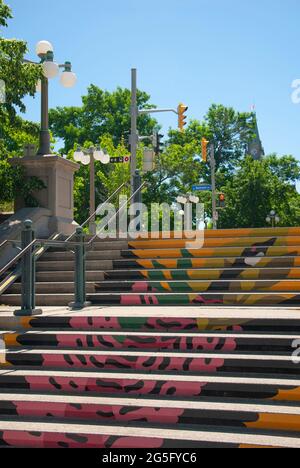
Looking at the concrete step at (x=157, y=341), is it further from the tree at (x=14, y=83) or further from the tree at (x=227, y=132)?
the tree at (x=227, y=132)

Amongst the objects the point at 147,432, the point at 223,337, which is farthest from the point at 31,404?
the point at 223,337

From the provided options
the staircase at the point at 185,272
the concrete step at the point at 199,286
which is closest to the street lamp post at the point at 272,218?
the staircase at the point at 185,272

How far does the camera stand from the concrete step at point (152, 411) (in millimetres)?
4570

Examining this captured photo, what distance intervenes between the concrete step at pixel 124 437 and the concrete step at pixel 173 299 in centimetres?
301

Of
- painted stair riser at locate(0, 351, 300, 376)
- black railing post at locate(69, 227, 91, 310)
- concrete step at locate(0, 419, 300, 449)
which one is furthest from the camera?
black railing post at locate(69, 227, 91, 310)

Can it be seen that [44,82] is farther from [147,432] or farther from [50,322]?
[147,432]

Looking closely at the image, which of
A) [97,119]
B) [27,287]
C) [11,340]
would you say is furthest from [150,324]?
[97,119]

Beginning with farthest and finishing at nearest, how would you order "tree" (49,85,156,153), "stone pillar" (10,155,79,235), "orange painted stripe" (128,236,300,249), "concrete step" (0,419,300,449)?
"tree" (49,85,156,153) < "stone pillar" (10,155,79,235) < "orange painted stripe" (128,236,300,249) < "concrete step" (0,419,300,449)

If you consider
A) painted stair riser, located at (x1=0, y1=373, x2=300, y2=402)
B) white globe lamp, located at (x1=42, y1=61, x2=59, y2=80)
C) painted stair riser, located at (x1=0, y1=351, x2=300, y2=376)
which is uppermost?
white globe lamp, located at (x1=42, y1=61, x2=59, y2=80)

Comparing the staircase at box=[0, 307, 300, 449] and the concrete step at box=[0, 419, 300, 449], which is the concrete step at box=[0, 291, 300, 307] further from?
the concrete step at box=[0, 419, 300, 449]

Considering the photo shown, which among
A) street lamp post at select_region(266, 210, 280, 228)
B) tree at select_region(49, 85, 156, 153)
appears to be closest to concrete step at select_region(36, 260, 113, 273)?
street lamp post at select_region(266, 210, 280, 228)

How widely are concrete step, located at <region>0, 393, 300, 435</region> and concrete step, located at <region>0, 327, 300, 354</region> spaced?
86 centimetres

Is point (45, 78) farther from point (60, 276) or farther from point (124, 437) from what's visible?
point (124, 437)

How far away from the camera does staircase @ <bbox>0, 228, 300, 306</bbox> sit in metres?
7.89
